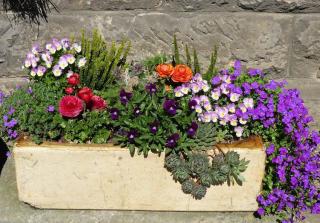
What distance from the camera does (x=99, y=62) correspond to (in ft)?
10.0

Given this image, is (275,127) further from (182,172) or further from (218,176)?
(182,172)

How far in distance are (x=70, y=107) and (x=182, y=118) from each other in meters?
0.69

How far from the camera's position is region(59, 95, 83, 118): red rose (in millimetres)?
2805

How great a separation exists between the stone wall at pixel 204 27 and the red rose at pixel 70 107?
71 centimetres

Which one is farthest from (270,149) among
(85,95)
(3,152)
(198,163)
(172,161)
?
(3,152)

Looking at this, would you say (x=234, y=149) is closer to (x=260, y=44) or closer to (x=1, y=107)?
(x=260, y=44)

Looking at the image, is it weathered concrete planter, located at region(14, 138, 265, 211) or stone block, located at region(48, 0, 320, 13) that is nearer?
weathered concrete planter, located at region(14, 138, 265, 211)

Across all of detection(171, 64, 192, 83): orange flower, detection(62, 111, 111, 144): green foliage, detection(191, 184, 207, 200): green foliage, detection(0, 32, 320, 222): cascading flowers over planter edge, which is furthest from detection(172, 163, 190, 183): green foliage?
detection(171, 64, 192, 83): orange flower

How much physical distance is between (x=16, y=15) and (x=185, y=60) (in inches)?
49.6

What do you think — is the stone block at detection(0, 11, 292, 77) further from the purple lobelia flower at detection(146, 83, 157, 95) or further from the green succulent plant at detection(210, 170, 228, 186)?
the green succulent plant at detection(210, 170, 228, 186)

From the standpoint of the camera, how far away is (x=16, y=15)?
10.7ft

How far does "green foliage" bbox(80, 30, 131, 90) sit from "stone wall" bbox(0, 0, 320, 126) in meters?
0.16

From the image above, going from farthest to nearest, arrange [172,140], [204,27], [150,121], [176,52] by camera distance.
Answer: [204,27], [176,52], [150,121], [172,140]

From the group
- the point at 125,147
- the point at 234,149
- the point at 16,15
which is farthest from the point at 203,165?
the point at 16,15
